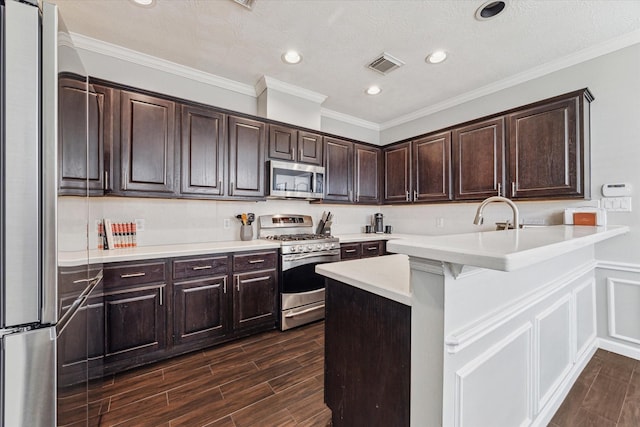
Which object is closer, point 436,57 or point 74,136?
point 74,136

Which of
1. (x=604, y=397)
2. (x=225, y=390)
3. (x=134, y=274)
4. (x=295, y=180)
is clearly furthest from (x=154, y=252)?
(x=604, y=397)

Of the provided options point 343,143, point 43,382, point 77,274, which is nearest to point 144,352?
point 77,274

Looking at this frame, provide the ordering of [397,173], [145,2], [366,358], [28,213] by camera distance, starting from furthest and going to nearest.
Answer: [397,173] < [145,2] < [366,358] < [28,213]

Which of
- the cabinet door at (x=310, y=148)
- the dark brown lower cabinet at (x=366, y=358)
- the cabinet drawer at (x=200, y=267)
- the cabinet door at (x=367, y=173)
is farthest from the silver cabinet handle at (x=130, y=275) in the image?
the cabinet door at (x=367, y=173)

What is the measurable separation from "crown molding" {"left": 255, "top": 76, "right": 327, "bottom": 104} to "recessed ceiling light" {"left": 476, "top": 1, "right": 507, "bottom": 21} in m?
1.84

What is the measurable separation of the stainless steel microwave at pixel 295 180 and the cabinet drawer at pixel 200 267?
0.94 meters

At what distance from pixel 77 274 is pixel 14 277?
1.32ft

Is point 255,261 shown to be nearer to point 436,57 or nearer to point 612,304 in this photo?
point 436,57

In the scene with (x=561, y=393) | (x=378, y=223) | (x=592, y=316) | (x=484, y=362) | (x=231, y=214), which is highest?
(x=231, y=214)

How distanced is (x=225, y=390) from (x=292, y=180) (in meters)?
2.15

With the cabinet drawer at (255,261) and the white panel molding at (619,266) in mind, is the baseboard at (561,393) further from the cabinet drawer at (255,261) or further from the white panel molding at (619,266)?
the cabinet drawer at (255,261)

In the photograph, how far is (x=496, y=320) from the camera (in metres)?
0.99

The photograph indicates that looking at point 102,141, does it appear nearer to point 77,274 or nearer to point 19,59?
point 77,274

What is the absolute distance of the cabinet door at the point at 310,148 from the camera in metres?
3.18
